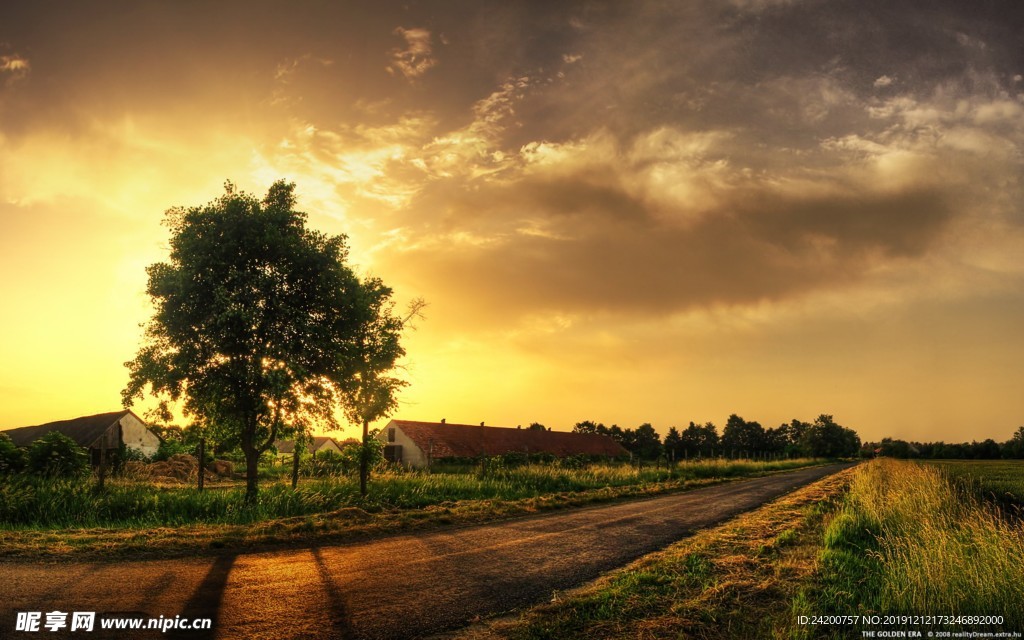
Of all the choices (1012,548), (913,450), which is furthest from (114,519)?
(913,450)

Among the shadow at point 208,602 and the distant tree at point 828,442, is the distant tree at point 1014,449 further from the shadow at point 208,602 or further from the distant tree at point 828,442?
the shadow at point 208,602

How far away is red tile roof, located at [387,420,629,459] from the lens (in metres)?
55.4

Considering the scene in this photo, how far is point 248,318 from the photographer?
1627 centimetres

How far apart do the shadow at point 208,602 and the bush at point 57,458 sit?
58.9 feet

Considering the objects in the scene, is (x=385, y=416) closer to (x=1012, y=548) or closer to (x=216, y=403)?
(x=216, y=403)

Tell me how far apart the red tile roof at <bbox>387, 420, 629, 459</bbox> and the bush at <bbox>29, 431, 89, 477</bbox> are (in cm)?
2483

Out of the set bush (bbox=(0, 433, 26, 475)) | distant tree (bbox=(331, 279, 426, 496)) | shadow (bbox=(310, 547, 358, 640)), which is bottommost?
shadow (bbox=(310, 547, 358, 640))

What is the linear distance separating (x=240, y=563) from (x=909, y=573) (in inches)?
390

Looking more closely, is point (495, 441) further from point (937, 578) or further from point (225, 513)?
point (937, 578)

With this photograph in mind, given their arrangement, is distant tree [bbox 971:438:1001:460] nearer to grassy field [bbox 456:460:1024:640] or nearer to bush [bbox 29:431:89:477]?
grassy field [bbox 456:460:1024:640]

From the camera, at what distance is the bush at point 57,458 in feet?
71.9

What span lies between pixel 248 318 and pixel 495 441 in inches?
1977

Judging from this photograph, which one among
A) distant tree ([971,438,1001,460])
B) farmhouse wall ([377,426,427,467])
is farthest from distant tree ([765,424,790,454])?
farmhouse wall ([377,426,427,467])

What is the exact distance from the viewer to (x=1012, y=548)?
719 cm
